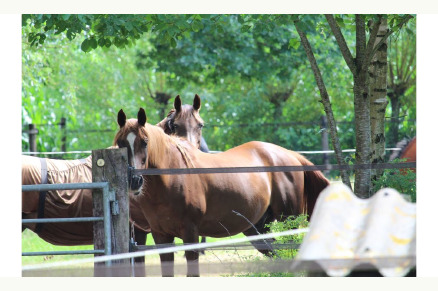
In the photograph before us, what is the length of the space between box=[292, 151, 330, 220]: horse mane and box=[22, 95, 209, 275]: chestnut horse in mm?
1506

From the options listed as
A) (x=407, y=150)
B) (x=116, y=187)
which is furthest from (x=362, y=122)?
(x=407, y=150)

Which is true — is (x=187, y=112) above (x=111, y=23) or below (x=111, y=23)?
below

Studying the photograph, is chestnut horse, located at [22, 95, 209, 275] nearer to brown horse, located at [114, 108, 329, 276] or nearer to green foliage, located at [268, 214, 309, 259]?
brown horse, located at [114, 108, 329, 276]

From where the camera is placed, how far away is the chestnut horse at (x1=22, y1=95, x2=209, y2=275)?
5.76m

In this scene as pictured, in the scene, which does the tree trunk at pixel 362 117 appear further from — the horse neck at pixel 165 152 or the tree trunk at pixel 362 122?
the horse neck at pixel 165 152

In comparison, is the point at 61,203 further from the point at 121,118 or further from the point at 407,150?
the point at 407,150

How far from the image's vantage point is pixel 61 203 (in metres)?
5.83

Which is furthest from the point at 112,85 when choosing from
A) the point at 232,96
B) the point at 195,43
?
the point at 195,43

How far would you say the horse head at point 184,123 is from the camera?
629cm

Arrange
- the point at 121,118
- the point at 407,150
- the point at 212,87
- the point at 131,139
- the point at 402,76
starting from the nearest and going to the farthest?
the point at 131,139 → the point at 121,118 → the point at 407,150 → the point at 402,76 → the point at 212,87

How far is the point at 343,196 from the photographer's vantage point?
3.31m

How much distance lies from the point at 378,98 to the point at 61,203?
2.63m

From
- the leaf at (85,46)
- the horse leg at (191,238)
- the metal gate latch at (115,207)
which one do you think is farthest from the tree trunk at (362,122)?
the leaf at (85,46)

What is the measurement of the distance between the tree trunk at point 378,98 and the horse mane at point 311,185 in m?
1.01
